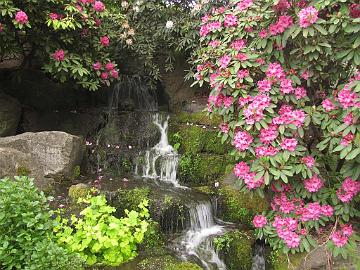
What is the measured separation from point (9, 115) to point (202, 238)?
4.03 meters

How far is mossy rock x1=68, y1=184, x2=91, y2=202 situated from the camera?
4.70m

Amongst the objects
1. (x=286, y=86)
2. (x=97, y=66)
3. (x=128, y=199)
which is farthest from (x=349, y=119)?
(x=97, y=66)

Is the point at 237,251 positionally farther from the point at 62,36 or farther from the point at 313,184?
the point at 62,36

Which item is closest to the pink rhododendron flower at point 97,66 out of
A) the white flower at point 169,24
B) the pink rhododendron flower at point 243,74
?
the white flower at point 169,24

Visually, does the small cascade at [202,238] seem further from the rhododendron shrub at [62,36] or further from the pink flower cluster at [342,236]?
the rhododendron shrub at [62,36]

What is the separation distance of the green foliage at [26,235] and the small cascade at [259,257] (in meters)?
2.06

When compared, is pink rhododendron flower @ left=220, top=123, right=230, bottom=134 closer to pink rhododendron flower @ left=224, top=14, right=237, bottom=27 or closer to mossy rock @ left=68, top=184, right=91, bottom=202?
pink rhododendron flower @ left=224, top=14, right=237, bottom=27

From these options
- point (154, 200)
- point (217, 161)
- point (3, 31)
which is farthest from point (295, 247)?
point (3, 31)

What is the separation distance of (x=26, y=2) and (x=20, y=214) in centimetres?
334

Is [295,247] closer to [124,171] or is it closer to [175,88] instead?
[124,171]

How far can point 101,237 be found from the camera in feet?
11.1

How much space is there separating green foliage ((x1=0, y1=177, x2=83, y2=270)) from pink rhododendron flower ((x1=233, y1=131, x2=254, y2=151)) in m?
1.83

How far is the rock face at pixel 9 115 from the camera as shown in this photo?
6.15m

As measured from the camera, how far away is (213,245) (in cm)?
424
